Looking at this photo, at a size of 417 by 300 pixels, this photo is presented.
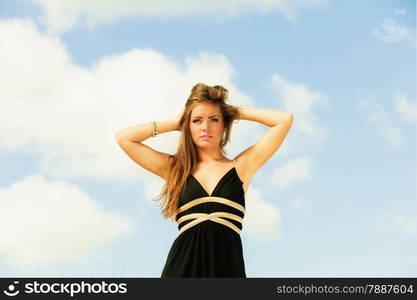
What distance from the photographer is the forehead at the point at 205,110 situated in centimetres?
446

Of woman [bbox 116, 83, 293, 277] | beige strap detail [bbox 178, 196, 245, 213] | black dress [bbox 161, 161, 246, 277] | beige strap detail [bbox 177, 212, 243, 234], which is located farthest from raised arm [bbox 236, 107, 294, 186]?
beige strap detail [bbox 177, 212, 243, 234]

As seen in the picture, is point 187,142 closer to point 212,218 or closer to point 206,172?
point 206,172

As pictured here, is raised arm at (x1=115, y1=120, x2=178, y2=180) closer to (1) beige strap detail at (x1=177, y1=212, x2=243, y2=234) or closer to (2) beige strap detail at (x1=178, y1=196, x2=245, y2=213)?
A: (2) beige strap detail at (x1=178, y1=196, x2=245, y2=213)

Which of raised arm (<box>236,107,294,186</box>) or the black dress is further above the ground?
raised arm (<box>236,107,294,186</box>)

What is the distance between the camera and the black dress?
4168 mm

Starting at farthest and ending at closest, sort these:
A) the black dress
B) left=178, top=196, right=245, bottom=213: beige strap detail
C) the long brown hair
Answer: the long brown hair
left=178, top=196, right=245, bottom=213: beige strap detail
the black dress

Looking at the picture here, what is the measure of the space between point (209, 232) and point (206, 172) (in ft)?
1.60

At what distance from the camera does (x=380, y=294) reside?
4.03 metres

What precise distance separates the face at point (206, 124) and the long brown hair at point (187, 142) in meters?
0.04

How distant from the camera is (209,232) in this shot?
4211mm

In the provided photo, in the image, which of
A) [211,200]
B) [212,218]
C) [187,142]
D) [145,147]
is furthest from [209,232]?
[145,147]

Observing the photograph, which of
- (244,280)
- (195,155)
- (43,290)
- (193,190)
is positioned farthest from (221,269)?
(43,290)

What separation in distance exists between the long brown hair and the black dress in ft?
0.31

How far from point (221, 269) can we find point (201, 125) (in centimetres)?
107
